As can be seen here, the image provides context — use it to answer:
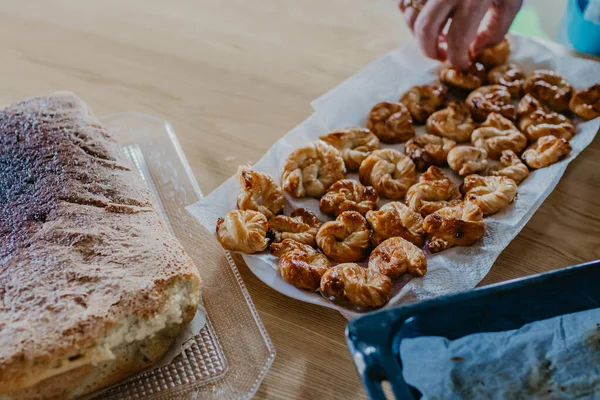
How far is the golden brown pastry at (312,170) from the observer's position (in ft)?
3.95

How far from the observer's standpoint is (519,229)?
3.73 feet

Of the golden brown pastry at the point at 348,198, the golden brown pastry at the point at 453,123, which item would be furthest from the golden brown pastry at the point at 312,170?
the golden brown pastry at the point at 453,123

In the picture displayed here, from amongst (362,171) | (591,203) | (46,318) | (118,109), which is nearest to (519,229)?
(591,203)

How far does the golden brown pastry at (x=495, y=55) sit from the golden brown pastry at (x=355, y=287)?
77 centimetres

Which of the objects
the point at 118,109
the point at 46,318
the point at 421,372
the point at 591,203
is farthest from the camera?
the point at 118,109

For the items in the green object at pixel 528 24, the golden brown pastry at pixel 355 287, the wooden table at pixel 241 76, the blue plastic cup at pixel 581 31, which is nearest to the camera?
the golden brown pastry at pixel 355 287

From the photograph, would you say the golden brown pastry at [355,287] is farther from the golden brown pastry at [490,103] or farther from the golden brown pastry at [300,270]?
the golden brown pastry at [490,103]

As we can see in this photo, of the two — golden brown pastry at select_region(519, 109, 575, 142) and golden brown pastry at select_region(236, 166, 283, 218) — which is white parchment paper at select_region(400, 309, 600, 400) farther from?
golden brown pastry at select_region(519, 109, 575, 142)

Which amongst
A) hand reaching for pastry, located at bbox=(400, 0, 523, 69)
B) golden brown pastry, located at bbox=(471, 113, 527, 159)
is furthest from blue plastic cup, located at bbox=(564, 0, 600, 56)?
golden brown pastry, located at bbox=(471, 113, 527, 159)

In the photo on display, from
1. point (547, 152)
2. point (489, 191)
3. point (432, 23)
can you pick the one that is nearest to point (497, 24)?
point (432, 23)

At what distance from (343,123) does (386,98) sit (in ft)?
0.47

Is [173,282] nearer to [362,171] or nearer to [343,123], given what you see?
[362,171]

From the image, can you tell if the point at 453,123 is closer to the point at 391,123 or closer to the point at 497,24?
the point at 391,123

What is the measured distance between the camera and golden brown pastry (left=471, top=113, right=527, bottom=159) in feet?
4.25
